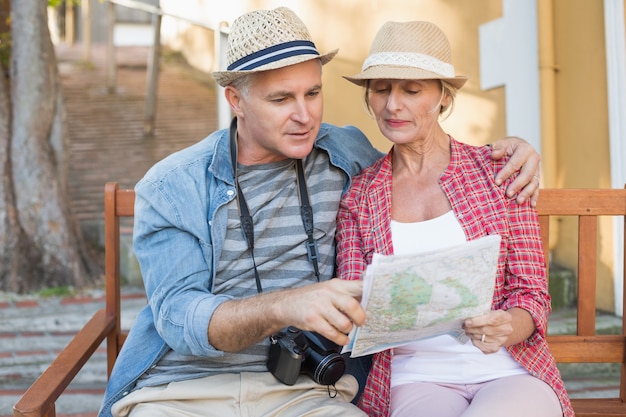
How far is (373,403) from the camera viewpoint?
280 cm

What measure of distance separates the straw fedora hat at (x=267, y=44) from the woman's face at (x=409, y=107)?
26cm

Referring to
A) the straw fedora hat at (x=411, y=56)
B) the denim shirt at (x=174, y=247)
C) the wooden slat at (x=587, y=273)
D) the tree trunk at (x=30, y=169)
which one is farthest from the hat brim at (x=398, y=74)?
the tree trunk at (x=30, y=169)

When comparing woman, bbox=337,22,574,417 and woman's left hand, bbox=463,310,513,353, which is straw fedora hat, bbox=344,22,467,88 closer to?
woman, bbox=337,22,574,417

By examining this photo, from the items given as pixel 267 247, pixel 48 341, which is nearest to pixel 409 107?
pixel 267 247

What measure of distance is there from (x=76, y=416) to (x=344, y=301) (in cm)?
268

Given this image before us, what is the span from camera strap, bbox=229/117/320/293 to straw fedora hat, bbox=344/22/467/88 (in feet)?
1.36

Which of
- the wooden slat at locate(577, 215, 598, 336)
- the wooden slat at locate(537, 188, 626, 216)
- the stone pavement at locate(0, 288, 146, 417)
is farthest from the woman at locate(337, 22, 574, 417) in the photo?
the stone pavement at locate(0, 288, 146, 417)

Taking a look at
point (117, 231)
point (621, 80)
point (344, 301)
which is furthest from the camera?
point (621, 80)

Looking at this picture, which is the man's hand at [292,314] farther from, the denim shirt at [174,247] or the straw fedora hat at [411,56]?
the straw fedora hat at [411,56]

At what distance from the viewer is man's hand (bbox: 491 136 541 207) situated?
2.72 metres

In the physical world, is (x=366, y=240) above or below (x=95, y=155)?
below

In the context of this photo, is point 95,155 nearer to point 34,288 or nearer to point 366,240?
point 34,288

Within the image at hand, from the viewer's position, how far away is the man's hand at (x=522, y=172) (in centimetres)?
272

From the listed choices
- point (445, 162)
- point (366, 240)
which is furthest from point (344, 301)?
point (445, 162)
